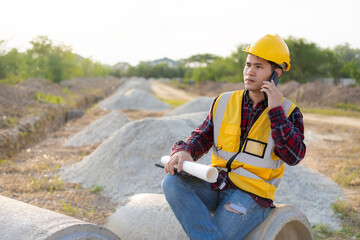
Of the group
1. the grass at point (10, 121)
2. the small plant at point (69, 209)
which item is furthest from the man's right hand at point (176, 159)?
the grass at point (10, 121)

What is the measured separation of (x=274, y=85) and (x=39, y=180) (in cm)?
499

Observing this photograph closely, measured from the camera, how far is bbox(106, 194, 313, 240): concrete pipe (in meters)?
2.80

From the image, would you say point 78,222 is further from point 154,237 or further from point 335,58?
point 335,58

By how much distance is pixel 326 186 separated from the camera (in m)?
6.45

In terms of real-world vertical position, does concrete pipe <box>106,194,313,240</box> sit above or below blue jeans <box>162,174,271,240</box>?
below

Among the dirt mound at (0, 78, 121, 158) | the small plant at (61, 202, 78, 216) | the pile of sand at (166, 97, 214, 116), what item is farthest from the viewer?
the pile of sand at (166, 97, 214, 116)

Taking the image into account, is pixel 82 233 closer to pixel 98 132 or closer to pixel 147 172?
pixel 147 172

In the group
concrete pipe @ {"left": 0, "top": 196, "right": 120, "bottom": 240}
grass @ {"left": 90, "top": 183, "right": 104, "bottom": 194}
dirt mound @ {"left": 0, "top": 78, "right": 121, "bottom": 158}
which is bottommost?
dirt mound @ {"left": 0, "top": 78, "right": 121, "bottom": 158}

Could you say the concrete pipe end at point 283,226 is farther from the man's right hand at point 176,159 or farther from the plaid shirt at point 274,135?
the man's right hand at point 176,159

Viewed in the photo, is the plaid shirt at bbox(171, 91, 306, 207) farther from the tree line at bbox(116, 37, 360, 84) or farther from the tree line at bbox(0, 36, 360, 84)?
the tree line at bbox(116, 37, 360, 84)

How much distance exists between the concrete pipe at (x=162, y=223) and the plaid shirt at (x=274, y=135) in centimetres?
15

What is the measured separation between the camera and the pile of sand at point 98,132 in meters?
10.1

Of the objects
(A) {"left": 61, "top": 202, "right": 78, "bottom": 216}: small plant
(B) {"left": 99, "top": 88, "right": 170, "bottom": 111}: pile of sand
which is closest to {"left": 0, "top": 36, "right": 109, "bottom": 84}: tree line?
(B) {"left": 99, "top": 88, "right": 170, "bottom": 111}: pile of sand

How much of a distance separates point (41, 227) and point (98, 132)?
8.25 m
